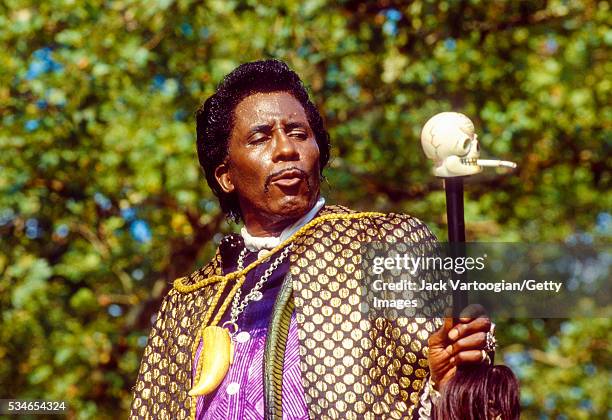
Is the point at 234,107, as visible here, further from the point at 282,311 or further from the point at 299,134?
the point at 282,311

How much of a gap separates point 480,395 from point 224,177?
3.68 feet

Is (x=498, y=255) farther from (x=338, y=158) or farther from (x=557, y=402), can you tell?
(x=557, y=402)

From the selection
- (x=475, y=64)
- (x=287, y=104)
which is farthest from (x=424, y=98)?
(x=287, y=104)

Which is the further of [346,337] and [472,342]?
[346,337]

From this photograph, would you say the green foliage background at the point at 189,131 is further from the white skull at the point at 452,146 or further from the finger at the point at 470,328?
the finger at the point at 470,328

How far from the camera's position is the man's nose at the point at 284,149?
3.20m

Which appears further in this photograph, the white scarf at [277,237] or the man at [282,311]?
the white scarf at [277,237]

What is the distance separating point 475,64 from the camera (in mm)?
7555

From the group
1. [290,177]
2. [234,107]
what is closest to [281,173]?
[290,177]

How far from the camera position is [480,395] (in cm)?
274

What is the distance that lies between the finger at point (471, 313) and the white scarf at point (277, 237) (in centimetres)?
71

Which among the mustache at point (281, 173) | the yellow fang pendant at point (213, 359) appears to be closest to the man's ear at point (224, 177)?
the mustache at point (281, 173)

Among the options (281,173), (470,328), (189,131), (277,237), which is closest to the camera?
(470,328)

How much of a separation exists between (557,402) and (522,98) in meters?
2.79
